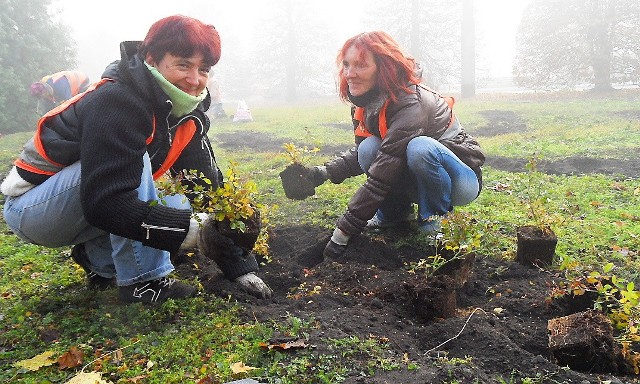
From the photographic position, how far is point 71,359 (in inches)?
87.0

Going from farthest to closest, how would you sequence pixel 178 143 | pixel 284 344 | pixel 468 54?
1. pixel 468 54
2. pixel 178 143
3. pixel 284 344

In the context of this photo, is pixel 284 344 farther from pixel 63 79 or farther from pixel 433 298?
pixel 63 79

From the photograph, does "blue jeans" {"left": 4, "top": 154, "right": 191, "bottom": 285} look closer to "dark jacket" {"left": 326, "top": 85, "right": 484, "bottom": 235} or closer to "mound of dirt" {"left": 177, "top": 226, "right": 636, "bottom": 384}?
"mound of dirt" {"left": 177, "top": 226, "right": 636, "bottom": 384}

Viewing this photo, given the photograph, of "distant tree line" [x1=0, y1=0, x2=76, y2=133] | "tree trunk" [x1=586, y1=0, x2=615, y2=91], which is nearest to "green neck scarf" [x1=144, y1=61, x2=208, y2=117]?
"distant tree line" [x1=0, y1=0, x2=76, y2=133]

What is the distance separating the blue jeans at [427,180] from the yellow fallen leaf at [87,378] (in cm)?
216

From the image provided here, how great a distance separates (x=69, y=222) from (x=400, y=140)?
196 centimetres

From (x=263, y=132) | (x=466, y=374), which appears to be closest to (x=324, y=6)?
(x=263, y=132)

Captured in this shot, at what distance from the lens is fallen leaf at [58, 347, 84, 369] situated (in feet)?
7.19

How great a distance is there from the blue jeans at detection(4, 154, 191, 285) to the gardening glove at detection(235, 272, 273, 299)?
396mm

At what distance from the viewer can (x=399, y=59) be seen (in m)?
3.36

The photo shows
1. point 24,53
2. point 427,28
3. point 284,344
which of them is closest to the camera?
point 284,344

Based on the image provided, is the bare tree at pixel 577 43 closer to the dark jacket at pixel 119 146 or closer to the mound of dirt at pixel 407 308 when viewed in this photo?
the mound of dirt at pixel 407 308

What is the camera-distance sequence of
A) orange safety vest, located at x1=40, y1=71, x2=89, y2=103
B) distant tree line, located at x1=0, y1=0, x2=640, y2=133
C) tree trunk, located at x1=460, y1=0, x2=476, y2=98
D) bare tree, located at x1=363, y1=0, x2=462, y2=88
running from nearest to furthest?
1. orange safety vest, located at x1=40, y1=71, x2=89, y2=103
2. distant tree line, located at x1=0, y1=0, x2=640, y2=133
3. tree trunk, located at x1=460, y1=0, x2=476, y2=98
4. bare tree, located at x1=363, y1=0, x2=462, y2=88

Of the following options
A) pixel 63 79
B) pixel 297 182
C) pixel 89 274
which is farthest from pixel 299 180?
pixel 63 79
